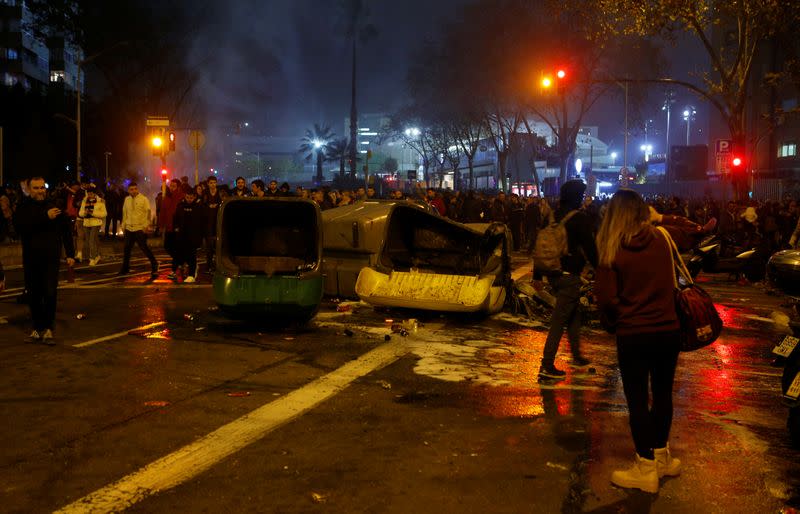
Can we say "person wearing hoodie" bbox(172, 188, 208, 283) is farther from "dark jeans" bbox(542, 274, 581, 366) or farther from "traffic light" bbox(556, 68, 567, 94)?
"traffic light" bbox(556, 68, 567, 94)

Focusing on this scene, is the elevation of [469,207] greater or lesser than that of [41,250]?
greater

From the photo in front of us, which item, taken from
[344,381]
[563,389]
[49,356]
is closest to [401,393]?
[344,381]

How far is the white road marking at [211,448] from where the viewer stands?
4680mm

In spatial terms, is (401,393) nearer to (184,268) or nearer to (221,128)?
(184,268)

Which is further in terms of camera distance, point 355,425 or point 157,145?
point 157,145

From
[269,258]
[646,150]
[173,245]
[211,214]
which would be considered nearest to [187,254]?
[173,245]

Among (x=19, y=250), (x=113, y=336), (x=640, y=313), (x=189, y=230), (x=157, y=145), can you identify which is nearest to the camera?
(x=640, y=313)

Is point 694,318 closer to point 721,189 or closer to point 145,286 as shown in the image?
point 145,286

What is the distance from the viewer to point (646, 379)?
4.95m

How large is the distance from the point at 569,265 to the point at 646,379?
285 centimetres

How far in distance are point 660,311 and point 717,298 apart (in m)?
10.7

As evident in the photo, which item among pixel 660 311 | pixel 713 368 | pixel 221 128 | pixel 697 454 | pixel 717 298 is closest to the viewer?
pixel 660 311

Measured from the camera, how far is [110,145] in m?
62.9

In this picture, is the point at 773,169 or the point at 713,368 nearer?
the point at 713,368
